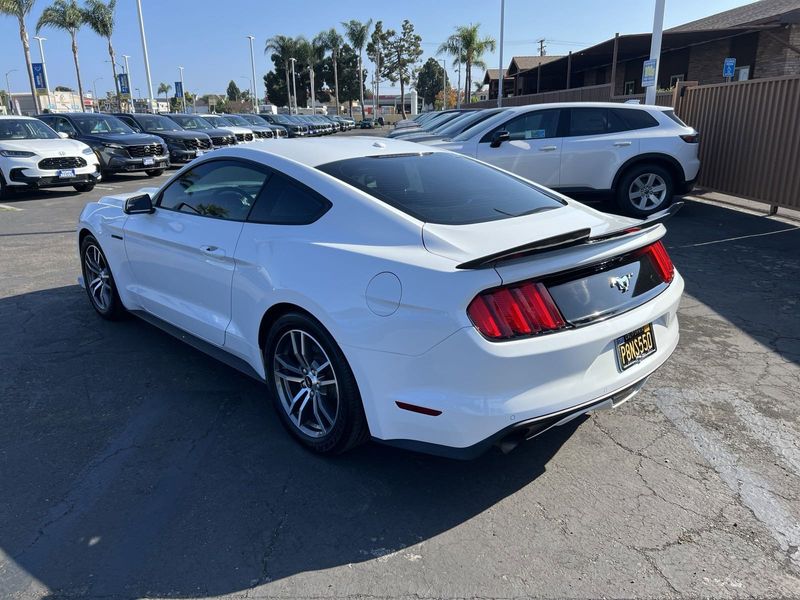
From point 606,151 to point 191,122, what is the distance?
17148mm

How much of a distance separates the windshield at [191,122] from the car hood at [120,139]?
4972mm

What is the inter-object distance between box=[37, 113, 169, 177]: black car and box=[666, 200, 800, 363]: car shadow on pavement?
13.1 metres

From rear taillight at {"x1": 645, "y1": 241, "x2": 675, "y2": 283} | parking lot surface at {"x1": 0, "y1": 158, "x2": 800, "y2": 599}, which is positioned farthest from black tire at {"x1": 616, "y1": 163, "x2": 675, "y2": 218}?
rear taillight at {"x1": 645, "y1": 241, "x2": 675, "y2": 283}

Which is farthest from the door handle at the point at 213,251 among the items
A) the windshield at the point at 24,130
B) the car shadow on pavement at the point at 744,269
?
the windshield at the point at 24,130

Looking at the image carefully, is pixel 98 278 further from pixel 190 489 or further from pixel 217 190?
pixel 190 489

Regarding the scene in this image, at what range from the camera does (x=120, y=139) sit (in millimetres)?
15797

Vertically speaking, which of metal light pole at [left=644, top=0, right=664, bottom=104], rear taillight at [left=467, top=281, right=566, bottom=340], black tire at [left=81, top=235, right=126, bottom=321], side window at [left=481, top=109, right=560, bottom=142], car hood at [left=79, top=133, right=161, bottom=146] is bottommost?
black tire at [left=81, top=235, right=126, bottom=321]

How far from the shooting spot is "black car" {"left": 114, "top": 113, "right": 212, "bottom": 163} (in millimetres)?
18953

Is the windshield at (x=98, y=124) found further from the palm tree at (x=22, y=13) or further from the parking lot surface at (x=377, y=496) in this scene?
the palm tree at (x=22, y=13)

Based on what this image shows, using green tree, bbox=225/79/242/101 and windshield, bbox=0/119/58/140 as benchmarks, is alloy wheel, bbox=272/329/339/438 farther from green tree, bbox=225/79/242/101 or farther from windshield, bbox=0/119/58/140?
green tree, bbox=225/79/242/101

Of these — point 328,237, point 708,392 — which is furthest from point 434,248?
point 708,392

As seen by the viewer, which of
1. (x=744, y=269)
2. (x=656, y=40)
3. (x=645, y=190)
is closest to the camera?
(x=744, y=269)

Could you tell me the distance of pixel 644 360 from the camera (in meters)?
2.95

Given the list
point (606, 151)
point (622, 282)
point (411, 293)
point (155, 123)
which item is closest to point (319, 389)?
point (411, 293)
